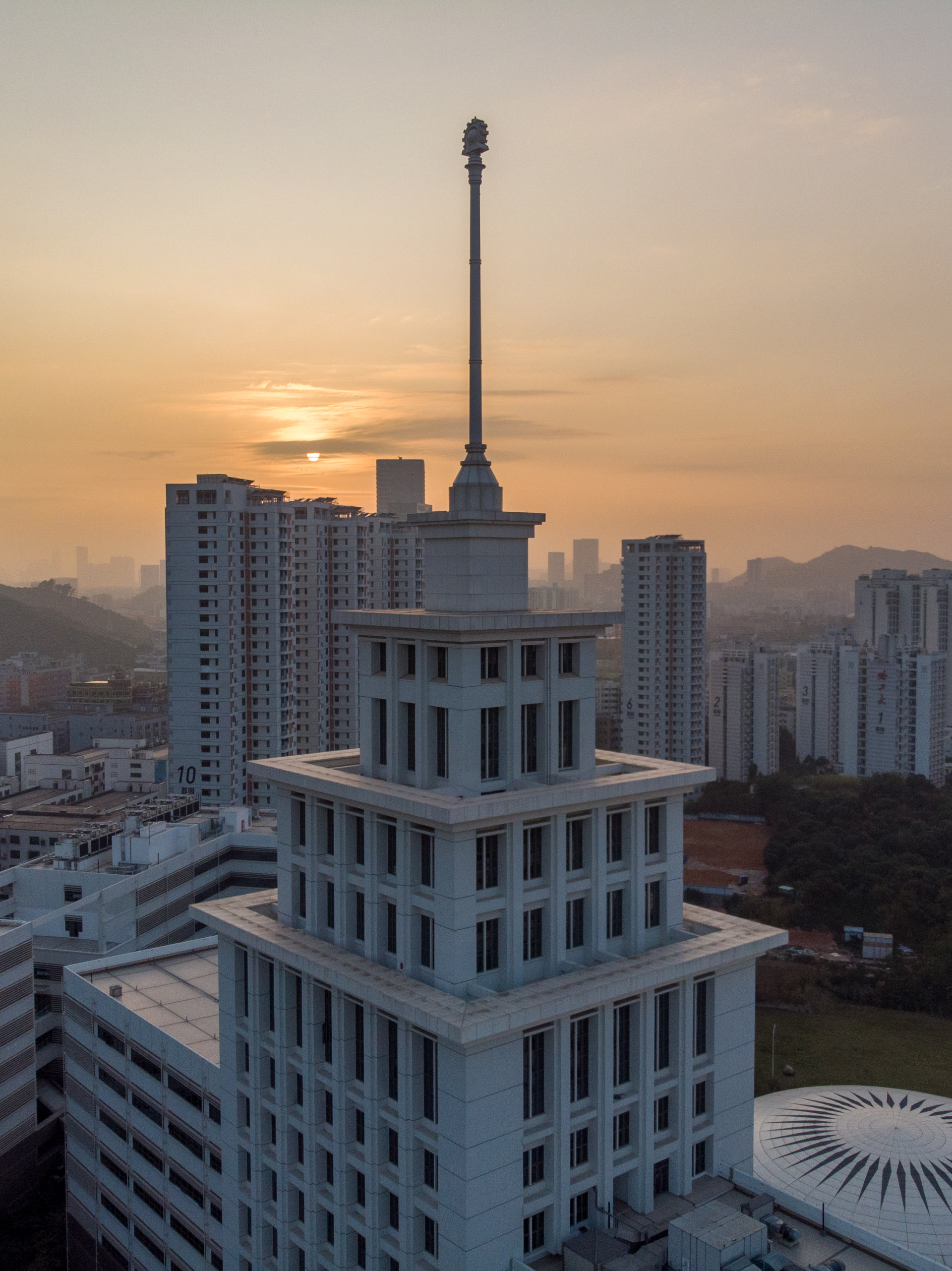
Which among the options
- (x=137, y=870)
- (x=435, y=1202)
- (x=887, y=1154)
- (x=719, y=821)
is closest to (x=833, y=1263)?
(x=435, y=1202)

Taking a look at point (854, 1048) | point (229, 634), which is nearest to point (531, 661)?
point (854, 1048)

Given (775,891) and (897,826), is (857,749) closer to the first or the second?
(897,826)

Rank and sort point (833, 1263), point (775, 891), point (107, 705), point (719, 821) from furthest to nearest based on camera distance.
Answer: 1. point (107, 705)
2. point (719, 821)
3. point (775, 891)
4. point (833, 1263)

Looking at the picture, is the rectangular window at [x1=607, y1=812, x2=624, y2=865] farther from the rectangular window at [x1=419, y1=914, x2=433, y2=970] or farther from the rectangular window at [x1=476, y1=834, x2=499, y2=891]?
the rectangular window at [x1=419, y1=914, x2=433, y2=970]

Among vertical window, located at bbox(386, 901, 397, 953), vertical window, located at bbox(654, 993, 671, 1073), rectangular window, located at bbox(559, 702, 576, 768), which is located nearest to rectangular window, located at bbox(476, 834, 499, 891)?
vertical window, located at bbox(386, 901, 397, 953)

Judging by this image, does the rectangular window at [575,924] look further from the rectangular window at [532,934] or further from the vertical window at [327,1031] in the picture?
the vertical window at [327,1031]

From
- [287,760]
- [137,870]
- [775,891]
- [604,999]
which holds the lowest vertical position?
[775,891]
